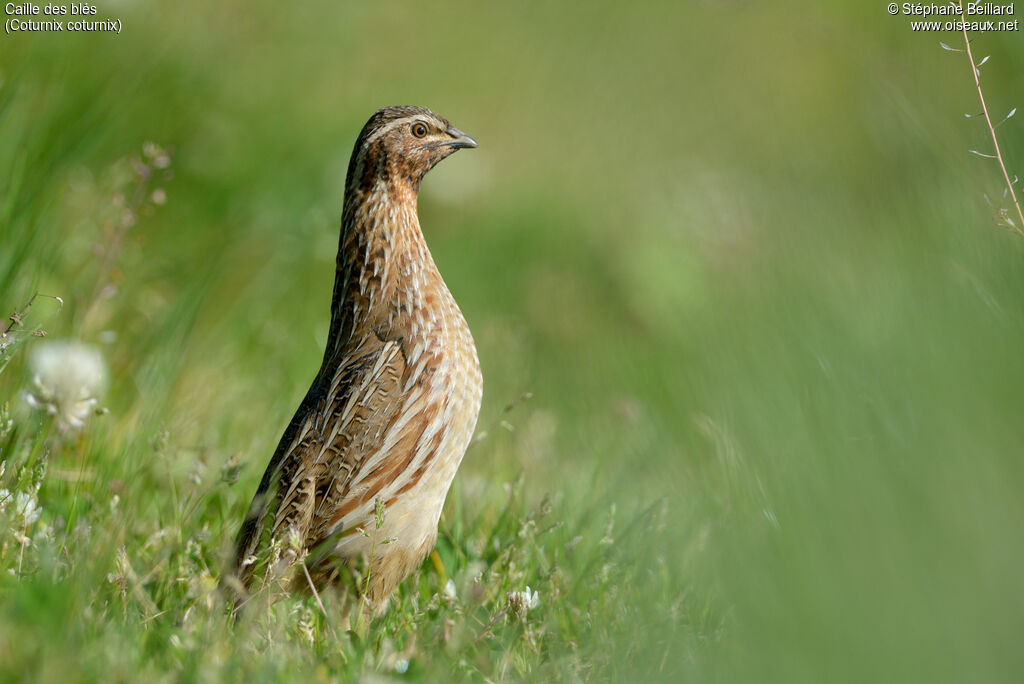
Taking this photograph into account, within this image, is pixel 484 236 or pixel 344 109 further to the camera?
pixel 344 109

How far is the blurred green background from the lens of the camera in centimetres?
150

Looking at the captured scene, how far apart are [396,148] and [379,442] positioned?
139 centimetres

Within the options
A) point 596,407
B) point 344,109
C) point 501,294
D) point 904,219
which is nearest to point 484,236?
point 344,109

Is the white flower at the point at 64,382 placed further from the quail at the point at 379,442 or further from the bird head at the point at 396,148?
the bird head at the point at 396,148

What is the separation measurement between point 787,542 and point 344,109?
8.74 meters

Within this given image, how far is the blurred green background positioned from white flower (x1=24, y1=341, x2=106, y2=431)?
264 mm

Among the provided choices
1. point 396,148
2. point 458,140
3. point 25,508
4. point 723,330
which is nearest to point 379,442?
point 25,508

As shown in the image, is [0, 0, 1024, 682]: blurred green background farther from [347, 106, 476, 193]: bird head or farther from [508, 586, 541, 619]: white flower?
[347, 106, 476, 193]: bird head

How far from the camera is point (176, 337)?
5.52 metres

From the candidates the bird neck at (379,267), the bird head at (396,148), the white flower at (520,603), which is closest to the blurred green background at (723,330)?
the white flower at (520,603)

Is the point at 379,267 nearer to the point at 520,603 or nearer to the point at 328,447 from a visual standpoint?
the point at 328,447

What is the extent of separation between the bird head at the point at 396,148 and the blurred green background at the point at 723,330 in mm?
817

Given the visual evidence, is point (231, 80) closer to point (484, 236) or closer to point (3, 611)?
point (484, 236)

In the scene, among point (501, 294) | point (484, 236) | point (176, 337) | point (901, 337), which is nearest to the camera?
point (901, 337)
